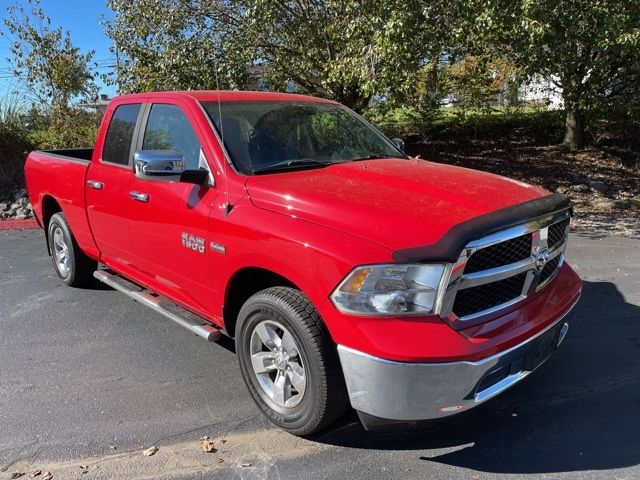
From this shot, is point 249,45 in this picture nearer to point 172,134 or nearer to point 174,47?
point 174,47

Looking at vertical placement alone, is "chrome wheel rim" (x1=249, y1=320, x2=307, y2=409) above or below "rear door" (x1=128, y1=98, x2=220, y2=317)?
below

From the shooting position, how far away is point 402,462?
9.57 feet

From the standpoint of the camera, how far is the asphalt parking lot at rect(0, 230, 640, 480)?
2918 mm

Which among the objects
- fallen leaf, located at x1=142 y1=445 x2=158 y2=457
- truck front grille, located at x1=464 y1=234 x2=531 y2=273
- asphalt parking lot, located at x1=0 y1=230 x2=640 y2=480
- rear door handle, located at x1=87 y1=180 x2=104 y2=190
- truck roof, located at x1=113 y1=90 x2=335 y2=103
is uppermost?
truck roof, located at x1=113 y1=90 x2=335 y2=103

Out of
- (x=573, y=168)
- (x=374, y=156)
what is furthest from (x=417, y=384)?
(x=573, y=168)

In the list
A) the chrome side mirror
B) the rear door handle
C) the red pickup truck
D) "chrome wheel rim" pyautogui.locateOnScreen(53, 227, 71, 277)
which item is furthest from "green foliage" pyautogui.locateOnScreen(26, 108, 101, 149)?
the chrome side mirror

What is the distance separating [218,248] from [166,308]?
98 centimetres

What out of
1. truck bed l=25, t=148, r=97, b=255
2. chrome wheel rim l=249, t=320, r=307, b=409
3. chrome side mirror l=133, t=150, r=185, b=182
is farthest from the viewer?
truck bed l=25, t=148, r=97, b=255

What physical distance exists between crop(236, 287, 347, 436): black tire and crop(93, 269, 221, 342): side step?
551 millimetres

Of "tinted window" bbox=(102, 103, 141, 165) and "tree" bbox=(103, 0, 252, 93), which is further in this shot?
"tree" bbox=(103, 0, 252, 93)

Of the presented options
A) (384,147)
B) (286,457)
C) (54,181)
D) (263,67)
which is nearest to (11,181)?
(263,67)

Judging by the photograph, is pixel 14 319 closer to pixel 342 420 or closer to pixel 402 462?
pixel 342 420

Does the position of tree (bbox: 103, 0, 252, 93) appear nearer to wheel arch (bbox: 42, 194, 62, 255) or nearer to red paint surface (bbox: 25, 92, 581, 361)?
wheel arch (bbox: 42, 194, 62, 255)

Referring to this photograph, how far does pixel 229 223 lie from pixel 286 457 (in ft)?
4.36
